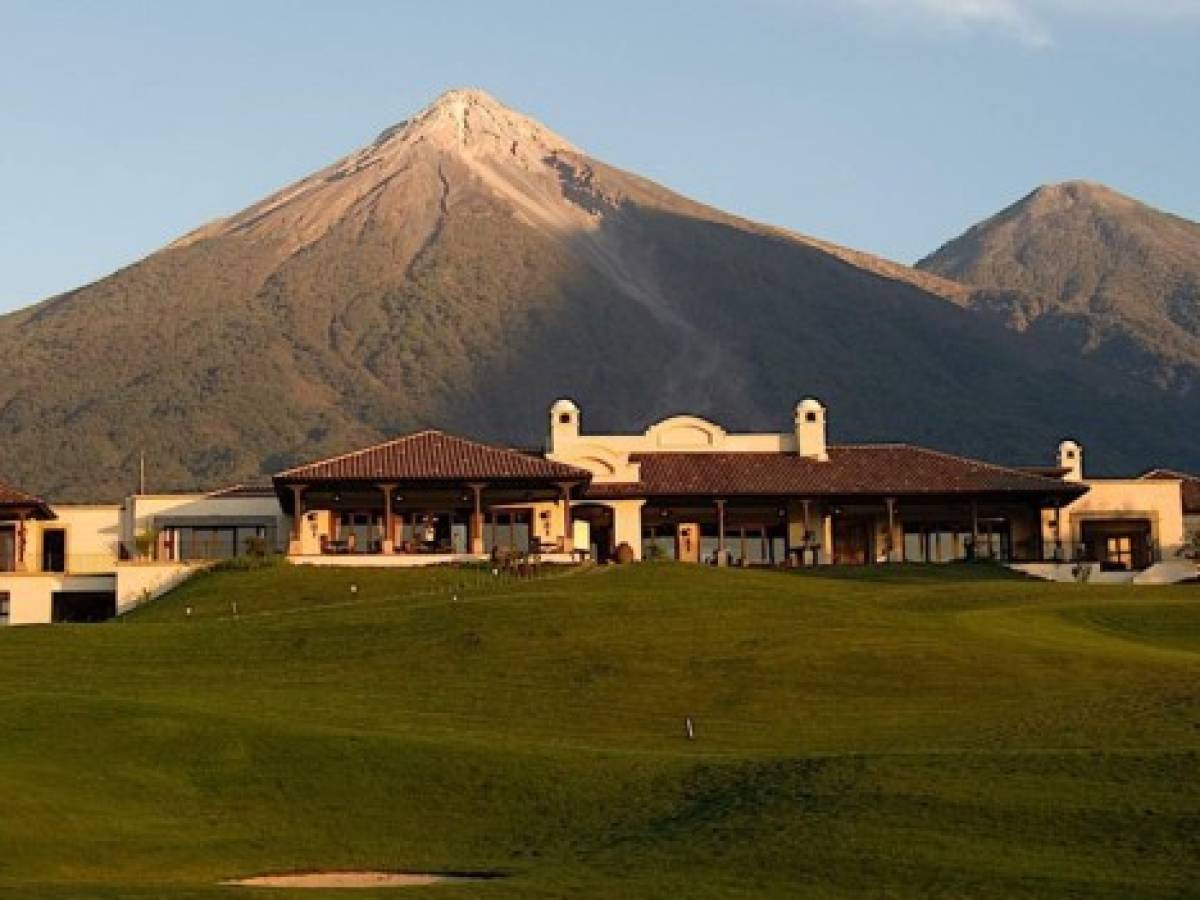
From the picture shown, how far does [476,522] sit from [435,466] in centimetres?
299

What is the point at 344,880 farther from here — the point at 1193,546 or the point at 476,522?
the point at 1193,546

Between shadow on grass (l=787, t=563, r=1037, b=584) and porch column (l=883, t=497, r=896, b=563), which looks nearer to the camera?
shadow on grass (l=787, t=563, r=1037, b=584)

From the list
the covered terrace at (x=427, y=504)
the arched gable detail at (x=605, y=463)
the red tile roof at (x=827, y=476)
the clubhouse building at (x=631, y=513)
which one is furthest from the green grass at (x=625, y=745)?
the arched gable detail at (x=605, y=463)

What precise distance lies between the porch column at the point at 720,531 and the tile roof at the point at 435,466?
6757 mm

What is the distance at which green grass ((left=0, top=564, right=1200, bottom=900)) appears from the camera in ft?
98.9

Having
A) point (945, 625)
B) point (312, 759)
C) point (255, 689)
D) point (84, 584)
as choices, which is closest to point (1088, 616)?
point (945, 625)

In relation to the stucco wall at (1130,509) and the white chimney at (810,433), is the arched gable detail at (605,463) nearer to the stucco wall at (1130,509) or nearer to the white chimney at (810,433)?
the white chimney at (810,433)

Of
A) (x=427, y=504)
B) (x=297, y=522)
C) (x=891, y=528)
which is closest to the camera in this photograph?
(x=297, y=522)

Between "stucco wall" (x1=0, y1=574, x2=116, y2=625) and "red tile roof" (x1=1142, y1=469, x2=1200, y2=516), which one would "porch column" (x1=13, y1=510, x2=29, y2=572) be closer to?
"stucco wall" (x1=0, y1=574, x2=116, y2=625)

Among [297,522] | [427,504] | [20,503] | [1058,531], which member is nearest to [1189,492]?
[1058,531]

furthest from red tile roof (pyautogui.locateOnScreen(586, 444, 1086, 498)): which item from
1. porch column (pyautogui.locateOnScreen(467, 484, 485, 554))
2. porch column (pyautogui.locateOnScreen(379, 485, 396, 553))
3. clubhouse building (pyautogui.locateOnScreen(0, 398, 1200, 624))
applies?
porch column (pyautogui.locateOnScreen(379, 485, 396, 553))

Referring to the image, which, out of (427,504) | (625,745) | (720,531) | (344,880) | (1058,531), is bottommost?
(344,880)

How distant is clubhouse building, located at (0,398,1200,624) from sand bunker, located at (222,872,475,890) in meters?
52.6

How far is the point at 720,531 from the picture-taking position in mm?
90500
